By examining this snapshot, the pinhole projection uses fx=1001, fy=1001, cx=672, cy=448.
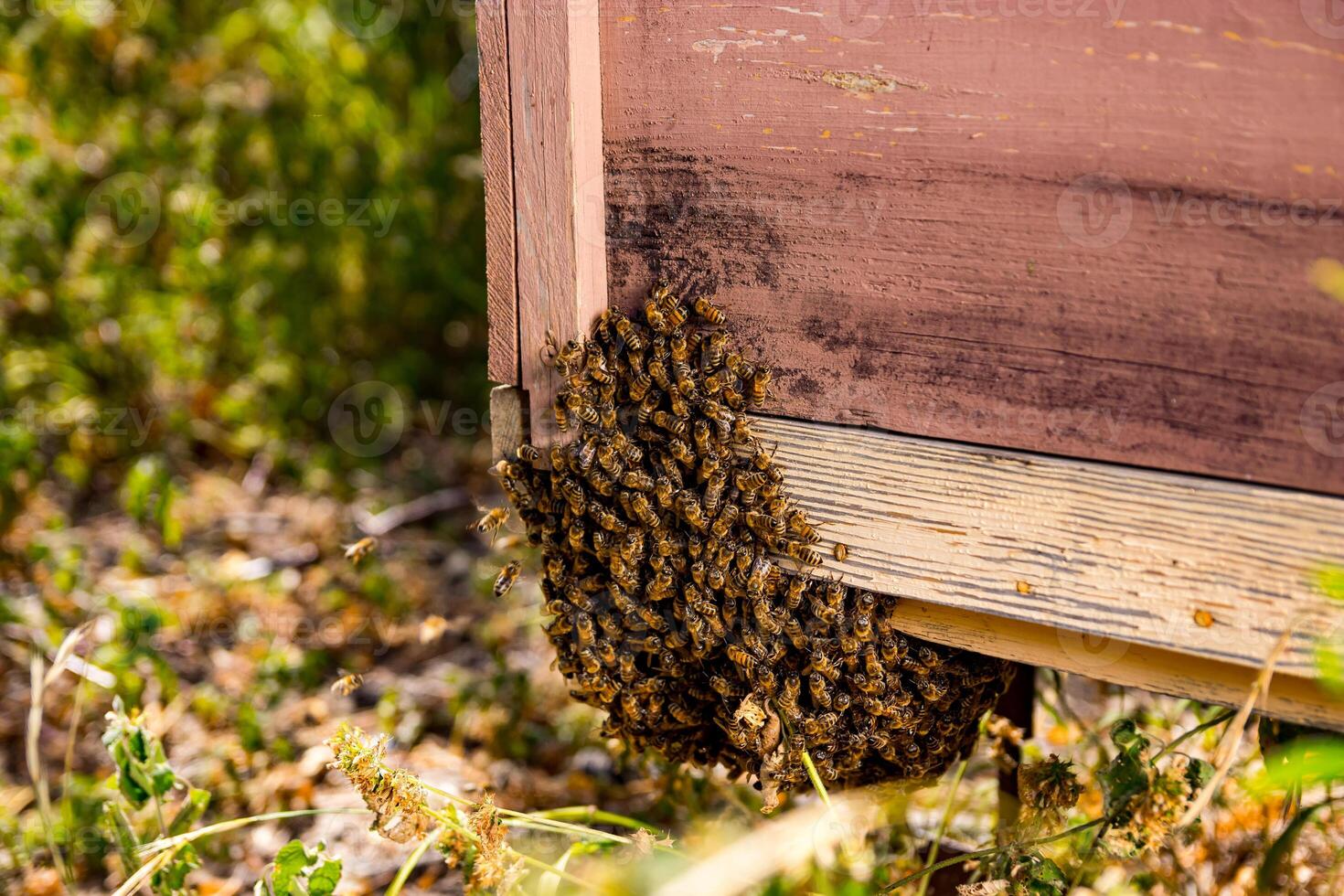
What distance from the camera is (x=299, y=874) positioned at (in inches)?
76.2

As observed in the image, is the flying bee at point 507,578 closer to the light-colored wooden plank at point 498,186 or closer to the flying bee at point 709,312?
the light-colored wooden plank at point 498,186

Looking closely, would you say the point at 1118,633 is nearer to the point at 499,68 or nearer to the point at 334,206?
the point at 499,68

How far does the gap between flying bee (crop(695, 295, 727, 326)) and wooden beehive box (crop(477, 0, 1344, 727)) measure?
30mm

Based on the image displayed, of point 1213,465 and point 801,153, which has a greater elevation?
point 801,153

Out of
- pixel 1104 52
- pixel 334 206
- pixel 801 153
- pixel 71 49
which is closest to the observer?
pixel 1104 52

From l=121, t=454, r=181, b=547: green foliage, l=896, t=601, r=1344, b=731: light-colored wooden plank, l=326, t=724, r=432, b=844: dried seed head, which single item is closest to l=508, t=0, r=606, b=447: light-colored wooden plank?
l=326, t=724, r=432, b=844: dried seed head

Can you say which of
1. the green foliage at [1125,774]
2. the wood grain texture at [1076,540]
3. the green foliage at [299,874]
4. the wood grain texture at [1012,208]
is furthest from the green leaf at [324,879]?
the green foliage at [1125,774]

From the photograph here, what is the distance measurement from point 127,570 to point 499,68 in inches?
115

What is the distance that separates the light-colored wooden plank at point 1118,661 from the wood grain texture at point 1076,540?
0.02 m

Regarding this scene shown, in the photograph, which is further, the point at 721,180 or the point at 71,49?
the point at 71,49

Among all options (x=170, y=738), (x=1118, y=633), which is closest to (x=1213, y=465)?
(x=1118, y=633)

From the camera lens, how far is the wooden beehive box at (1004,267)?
138cm

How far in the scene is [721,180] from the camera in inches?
69.9

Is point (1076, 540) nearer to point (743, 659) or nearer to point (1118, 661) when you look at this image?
point (1118, 661)
